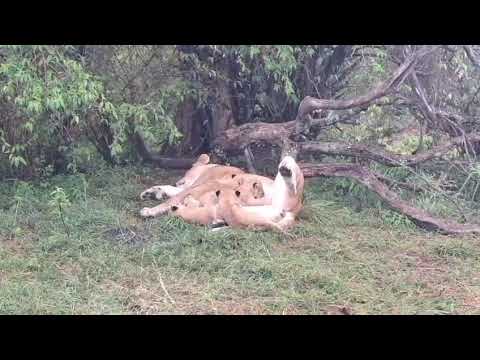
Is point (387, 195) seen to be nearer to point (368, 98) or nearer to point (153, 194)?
point (368, 98)

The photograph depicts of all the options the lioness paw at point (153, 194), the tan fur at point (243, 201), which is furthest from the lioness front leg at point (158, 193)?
the tan fur at point (243, 201)

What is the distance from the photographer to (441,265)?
534 centimetres

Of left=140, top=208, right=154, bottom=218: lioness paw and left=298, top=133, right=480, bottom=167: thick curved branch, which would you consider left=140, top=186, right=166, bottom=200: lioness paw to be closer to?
left=140, top=208, right=154, bottom=218: lioness paw

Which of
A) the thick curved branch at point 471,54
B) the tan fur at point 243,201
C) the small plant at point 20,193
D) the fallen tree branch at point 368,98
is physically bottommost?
the small plant at point 20,193

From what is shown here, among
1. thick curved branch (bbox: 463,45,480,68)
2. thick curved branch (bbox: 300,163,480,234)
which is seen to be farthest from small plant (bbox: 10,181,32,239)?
thick curved branch (bbox: 463,45,480,68)

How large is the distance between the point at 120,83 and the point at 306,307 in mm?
4090

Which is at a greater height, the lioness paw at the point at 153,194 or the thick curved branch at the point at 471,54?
the thick curved branch at the point at 471,54

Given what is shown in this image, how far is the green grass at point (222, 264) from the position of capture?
4.48 meters

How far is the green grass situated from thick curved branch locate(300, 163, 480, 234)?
0.11m

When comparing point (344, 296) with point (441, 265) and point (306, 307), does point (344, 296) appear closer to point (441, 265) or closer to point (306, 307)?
point (306, 307)

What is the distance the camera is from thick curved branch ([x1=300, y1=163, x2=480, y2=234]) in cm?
604

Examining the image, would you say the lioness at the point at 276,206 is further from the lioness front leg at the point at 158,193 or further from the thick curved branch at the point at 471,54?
the thick curved branch at the point at 471,54

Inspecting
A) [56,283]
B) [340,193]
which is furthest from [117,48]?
[56,283]

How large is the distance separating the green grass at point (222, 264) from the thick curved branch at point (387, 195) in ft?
0.36
